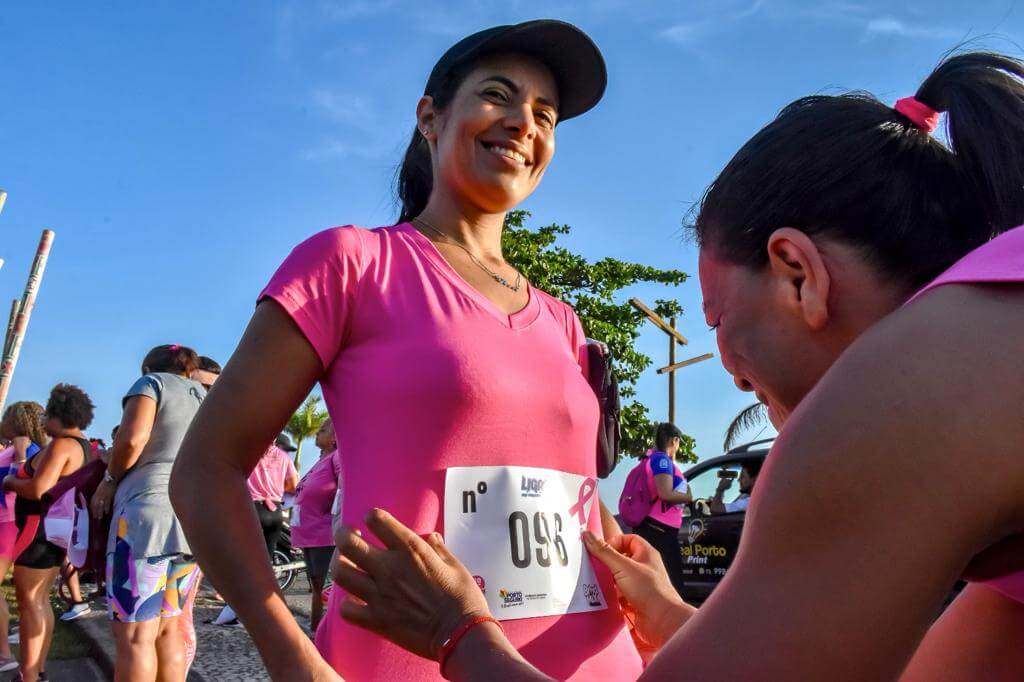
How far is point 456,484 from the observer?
148 cm

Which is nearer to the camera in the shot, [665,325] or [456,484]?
[456,484]

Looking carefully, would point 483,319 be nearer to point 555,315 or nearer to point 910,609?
point 555,315

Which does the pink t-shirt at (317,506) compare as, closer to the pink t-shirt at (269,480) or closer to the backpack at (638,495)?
the pink t-shirt at (269,480)

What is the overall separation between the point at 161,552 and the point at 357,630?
2971 mm

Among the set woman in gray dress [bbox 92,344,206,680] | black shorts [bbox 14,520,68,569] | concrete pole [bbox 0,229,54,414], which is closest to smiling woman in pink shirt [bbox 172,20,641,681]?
woman in gray dress [bbox 92,344,206,680]

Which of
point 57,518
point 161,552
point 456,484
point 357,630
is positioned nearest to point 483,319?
point 456,484

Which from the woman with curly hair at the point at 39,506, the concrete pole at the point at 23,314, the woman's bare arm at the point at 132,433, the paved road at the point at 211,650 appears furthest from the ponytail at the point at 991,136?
the concrete pole at the point at 23,314

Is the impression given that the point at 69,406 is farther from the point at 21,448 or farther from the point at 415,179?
the point at 415,179

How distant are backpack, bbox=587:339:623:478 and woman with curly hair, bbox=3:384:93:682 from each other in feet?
15.6

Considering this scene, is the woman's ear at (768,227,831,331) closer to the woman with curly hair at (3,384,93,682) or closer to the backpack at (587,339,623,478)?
the backpack at (587,339,623,478)

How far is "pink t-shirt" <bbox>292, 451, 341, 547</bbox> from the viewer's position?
24.6ft

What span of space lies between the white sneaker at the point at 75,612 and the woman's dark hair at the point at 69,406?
9.33 ft

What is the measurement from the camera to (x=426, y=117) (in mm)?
2012

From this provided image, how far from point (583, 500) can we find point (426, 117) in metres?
0.90
